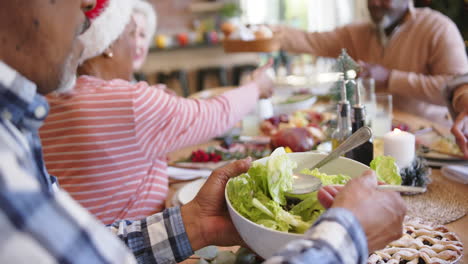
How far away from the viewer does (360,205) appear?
63 cm

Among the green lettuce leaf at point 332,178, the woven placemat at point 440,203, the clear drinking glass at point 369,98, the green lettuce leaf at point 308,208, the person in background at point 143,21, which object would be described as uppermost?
the person in background at point 143,21

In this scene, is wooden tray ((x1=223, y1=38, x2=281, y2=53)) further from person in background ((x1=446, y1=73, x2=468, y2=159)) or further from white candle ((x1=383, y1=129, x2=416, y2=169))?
white candle ((x1=383, y1=129, x2=416, y2=169))

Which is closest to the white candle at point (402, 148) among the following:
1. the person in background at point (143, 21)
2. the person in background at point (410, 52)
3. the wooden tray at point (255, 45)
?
the person in background at point (410, 52)

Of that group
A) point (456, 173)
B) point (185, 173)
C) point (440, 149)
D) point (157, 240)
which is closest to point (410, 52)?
point (440, 149)

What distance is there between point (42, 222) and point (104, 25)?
1.07 m

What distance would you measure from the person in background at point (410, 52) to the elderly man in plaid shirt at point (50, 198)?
1.45 metres

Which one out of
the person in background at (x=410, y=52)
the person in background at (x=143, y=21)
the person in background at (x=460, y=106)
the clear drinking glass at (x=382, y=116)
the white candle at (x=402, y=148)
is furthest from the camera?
the person in background at (x=410, y=52)

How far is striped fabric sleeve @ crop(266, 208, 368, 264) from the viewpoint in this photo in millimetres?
545

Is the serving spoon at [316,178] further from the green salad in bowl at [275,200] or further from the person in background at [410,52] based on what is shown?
the person in background at [410,52]

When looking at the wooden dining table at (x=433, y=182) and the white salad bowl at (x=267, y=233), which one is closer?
the white salad bowl at (x=267, y=233)

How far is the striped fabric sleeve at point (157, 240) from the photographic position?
2.93 ft

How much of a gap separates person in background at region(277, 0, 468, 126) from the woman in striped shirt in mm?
1079

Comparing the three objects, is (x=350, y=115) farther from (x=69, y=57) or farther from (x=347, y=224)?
(x=69, y=57)

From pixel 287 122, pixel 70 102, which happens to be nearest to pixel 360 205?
pixel 70 102
